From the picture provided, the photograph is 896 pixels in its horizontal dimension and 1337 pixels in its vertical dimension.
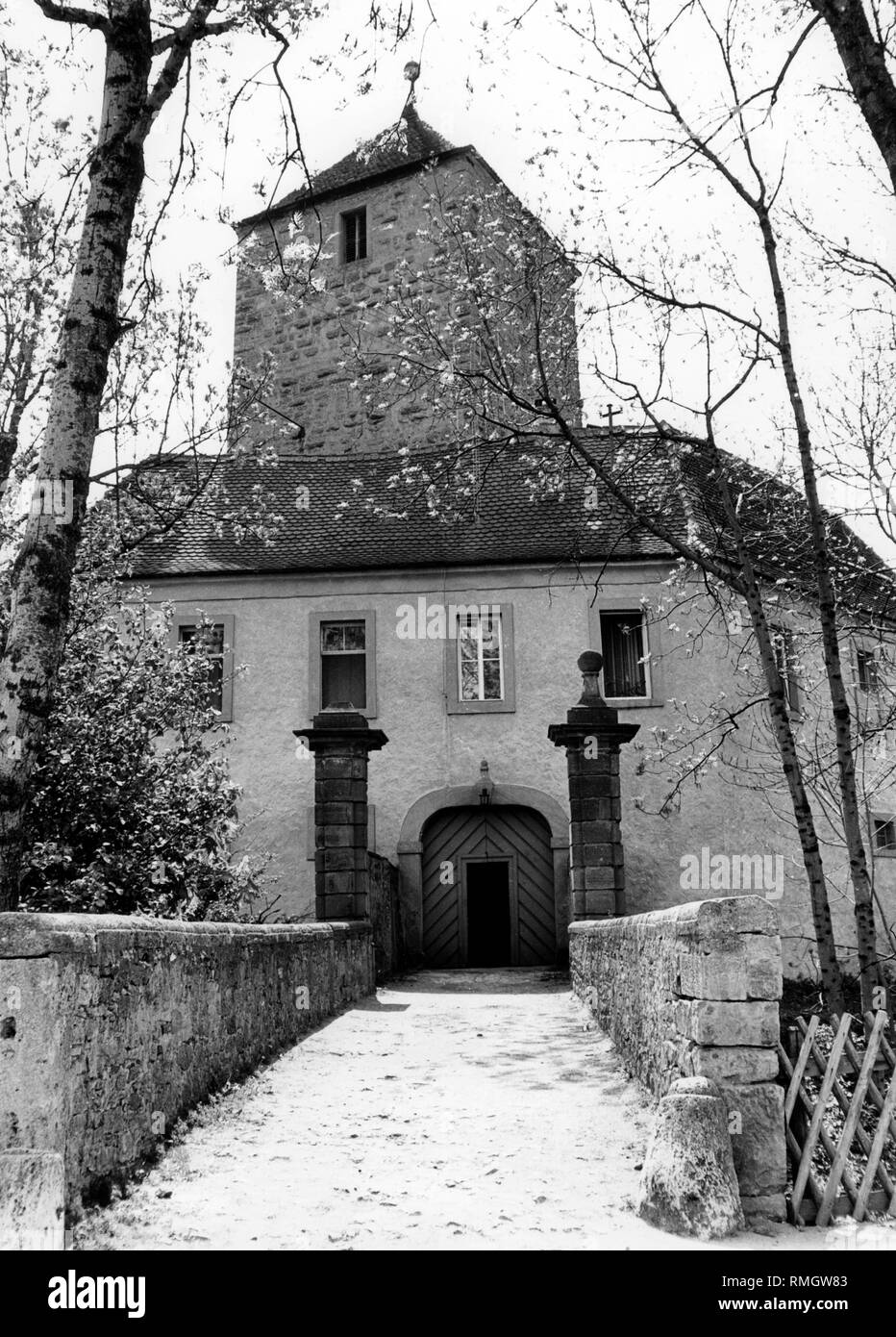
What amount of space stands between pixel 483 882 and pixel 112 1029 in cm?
1240

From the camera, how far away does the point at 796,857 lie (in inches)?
644

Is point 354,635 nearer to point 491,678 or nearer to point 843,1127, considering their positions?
point 491,678

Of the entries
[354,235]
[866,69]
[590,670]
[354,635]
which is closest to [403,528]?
[354,635]

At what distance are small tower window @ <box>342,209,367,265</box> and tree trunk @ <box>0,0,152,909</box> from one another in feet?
55.8

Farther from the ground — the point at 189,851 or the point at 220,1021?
the point at 189,851

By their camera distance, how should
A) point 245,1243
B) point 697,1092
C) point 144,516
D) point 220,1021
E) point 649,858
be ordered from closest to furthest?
point 245,1243
point 697,1092
point 220,1021
point 144,516
point 649,858

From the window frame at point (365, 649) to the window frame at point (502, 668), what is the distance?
104cm

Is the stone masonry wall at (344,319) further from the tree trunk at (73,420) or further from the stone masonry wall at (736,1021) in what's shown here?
the stone masonry wall at (736,1021)

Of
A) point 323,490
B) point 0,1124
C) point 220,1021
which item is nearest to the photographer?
point 0,1124

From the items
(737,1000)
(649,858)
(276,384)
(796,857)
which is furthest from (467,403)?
(276,384)

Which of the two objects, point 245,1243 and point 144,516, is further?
point 144,516

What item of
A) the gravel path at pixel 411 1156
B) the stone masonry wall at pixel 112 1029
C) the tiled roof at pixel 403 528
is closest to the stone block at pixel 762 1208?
the gravel path at pixel 411 1156

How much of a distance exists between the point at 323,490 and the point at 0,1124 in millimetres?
16187
